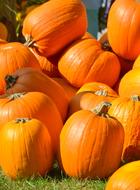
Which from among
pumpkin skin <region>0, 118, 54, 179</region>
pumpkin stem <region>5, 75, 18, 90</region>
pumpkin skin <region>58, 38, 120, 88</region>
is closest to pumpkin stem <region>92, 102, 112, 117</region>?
pumpkin skin <region>0, 118, 54, 179</region>

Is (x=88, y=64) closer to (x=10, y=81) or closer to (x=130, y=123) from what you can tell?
(x=10, y=81)

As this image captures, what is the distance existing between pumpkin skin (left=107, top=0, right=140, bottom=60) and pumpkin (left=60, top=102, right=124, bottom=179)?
952mm

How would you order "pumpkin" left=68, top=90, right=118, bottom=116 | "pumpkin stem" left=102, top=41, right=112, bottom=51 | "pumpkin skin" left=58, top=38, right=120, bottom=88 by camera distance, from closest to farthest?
"pumpkin" left=68, top=90, right=118, bottom=116 < "pumpkin skin" left=58, top=38, right=120, bottom=88 < "pumpkin stem" left=102, top=41, right=112, bottom=51

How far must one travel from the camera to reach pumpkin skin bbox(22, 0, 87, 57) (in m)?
3.64

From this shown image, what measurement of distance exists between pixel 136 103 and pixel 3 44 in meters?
1.41

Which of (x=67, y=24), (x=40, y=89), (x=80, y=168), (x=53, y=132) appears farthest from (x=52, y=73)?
(x=80, y=168)

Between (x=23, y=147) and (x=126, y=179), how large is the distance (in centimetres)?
62

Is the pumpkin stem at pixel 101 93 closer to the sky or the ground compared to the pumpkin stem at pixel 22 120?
closer to the ground

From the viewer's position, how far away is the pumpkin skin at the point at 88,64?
3.58 m

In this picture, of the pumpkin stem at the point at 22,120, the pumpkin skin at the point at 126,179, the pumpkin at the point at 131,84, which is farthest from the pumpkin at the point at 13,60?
the pumpkin skin at the point at 126,179

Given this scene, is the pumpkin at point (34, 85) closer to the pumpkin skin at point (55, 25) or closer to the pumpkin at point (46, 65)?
the pumpkin skin at point (55, 25)

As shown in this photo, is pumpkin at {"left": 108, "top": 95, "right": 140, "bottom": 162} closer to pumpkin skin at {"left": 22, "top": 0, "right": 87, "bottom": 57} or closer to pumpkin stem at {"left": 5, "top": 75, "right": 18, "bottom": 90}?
pumpkin stem at {"left": 5, "top": 75, "right": 18, "bottom": 90}

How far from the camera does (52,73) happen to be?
3.87m

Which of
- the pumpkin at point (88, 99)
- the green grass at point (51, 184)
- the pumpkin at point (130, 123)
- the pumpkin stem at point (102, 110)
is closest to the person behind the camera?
the green grass at point (51, 184)
